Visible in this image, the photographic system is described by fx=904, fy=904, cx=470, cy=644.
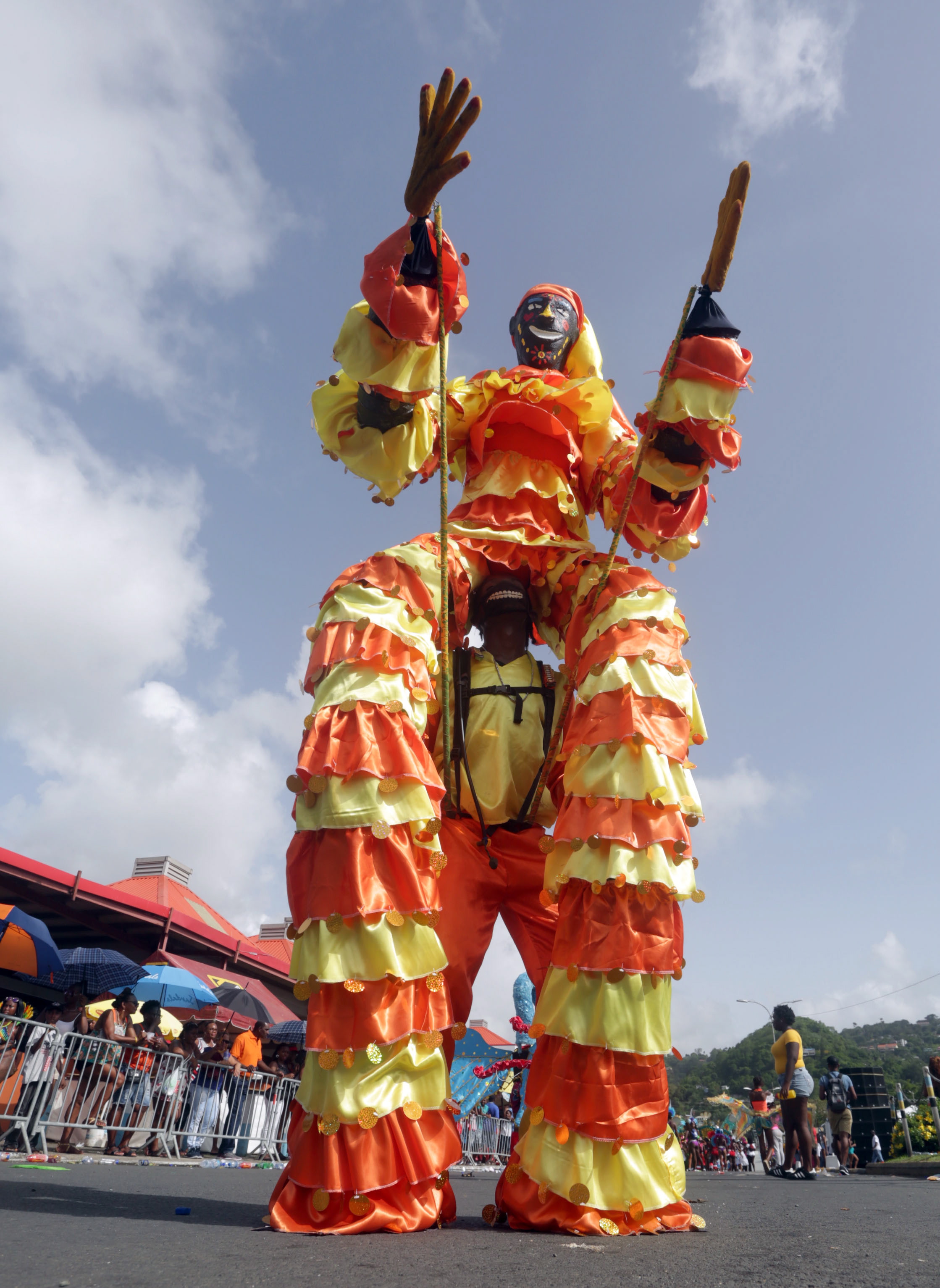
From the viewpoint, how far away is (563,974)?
8.45 feet

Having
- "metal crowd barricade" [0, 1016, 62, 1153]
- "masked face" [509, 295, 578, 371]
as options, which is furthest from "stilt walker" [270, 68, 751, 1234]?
"metal crowd barricade" [0, 1016, 62, 1153]

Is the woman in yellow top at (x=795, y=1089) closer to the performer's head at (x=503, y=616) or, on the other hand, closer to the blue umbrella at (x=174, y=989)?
the performer's head at (x=503, y=616)

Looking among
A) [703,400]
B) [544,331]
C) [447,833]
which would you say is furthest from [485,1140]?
[703,400]

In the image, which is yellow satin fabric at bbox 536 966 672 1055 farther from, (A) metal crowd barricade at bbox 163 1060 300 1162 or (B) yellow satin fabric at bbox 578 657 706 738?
(A) metal crowd barricade at bbox 163 1060 300 1162

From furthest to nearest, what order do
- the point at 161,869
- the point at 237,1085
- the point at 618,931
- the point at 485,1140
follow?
the point at 161,869 → the point at 485,1140 → the point at 237,1085 → the point at 618,931

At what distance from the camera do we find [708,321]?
2.81 meters

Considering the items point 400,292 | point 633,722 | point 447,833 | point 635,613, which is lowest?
point 447,833

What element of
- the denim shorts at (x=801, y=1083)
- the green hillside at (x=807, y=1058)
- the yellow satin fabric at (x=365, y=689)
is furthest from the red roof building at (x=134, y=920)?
the green hillside at (x=807, y=1058)

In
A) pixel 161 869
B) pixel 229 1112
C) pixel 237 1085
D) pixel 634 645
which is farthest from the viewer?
pixel 161 869

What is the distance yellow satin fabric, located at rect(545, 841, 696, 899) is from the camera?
2584 millimetres

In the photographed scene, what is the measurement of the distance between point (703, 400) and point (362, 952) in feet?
6.30

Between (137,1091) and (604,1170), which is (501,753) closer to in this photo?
(604,1170)

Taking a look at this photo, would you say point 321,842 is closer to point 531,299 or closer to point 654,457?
point 654,457

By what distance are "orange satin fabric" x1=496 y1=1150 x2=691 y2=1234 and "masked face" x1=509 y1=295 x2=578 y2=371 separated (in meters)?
2.94
